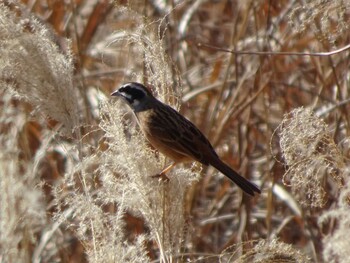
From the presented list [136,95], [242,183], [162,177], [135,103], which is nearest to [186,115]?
[135,103]

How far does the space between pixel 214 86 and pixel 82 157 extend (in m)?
2.34

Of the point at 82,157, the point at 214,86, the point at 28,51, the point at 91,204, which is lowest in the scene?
the point at 91,204

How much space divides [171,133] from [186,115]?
1.12m

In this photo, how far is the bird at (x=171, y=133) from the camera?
12.6 ft

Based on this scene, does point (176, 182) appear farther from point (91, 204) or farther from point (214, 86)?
point (214, 86)

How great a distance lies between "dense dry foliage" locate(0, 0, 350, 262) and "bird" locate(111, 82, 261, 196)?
113mm

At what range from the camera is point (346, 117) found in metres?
4.23

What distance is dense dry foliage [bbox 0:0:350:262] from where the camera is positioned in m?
2.59

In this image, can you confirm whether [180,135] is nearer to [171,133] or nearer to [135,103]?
[171,133]

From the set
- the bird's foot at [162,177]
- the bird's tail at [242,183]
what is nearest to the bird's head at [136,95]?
the bird's tail at [242,183]

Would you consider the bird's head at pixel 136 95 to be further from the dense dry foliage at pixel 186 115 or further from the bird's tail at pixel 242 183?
the bird's tail at pixel 242 183

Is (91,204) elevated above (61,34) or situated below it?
below

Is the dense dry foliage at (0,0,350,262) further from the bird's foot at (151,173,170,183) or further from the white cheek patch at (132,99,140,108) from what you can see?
the white cheek patch at (132,99,140,108)

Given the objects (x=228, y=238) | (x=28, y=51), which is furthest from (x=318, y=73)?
(x=28, y=51)
